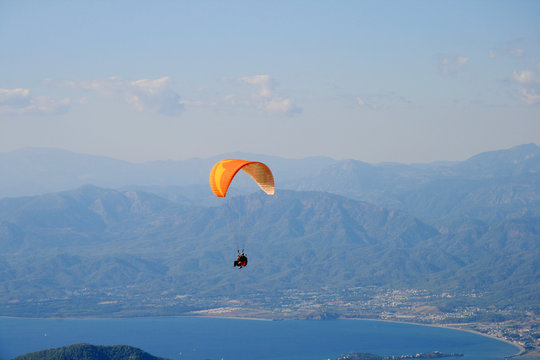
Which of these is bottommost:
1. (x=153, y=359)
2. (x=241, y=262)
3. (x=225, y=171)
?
(x=153, y=359)

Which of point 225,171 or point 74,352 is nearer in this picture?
point 225,171

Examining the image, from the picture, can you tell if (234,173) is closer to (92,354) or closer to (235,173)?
(235,173)

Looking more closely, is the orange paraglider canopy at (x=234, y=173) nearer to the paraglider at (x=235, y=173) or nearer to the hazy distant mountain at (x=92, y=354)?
the paraglider at (x=235, y=173)

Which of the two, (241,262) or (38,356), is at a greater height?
(241,262)

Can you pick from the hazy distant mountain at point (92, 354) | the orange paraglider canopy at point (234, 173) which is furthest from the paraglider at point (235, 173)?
the hazy distant mountain at point (92, 354)

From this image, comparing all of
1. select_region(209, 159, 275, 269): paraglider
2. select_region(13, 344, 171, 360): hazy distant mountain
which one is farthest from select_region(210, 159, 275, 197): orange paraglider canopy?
select_region(13, 344, 171, 360): hazy distant mountain

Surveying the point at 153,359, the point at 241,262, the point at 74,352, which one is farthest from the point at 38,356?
the point at 241,262

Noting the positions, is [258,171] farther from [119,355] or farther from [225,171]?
[119,355]

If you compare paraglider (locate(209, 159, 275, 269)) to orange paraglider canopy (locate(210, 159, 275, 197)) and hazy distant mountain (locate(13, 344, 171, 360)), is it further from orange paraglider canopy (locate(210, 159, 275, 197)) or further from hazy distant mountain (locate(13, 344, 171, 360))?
Answer: hazy distant mountain (locate(13, 344, 171, 360))
